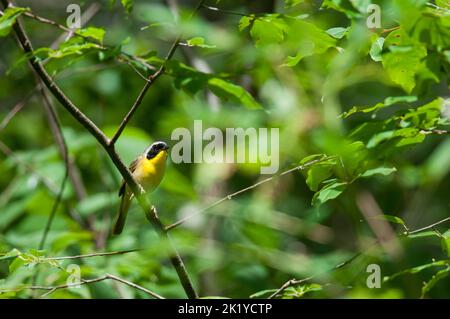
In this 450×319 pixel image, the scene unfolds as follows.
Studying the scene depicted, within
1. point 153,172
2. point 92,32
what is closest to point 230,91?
point 92,32

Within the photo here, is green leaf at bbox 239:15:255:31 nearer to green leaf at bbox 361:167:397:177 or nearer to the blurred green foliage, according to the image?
the blurred green foliage

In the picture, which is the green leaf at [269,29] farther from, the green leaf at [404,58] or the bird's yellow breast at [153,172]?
the bird's yellow breast at [153,172]

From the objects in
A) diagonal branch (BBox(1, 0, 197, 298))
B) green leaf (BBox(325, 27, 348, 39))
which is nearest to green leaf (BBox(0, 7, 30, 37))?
diagonal branch (BBox(1, 0, 197, 298))

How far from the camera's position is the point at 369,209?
5.95 m

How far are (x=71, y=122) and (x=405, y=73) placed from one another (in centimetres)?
544

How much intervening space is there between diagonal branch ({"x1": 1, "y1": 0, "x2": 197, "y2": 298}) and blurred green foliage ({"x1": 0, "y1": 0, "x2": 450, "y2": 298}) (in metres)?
0.08

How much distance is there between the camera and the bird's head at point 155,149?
468 centimetres

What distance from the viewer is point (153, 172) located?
15.1ft

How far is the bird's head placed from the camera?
4.68 m

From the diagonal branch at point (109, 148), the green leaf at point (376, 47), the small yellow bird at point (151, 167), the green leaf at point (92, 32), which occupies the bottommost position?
the small yellow bird at point (151, 167)

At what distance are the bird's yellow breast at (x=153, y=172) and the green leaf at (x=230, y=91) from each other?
5.11 ft

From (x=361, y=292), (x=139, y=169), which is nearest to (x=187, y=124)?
(x=139, y=169)

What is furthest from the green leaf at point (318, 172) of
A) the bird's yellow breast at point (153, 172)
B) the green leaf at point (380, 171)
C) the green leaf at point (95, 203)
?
the green leaf at point (95, 203)

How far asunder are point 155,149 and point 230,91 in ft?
5.69
